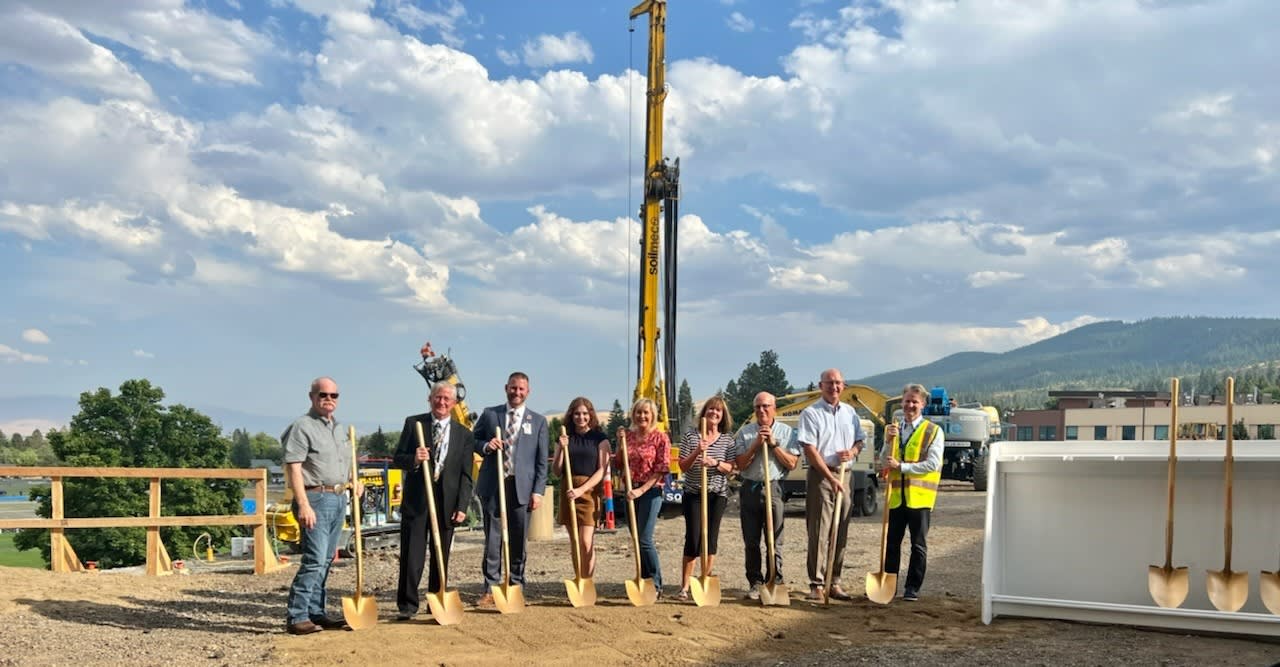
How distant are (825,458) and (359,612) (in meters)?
3.76

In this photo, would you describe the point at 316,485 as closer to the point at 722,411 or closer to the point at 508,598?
the point at 508,598

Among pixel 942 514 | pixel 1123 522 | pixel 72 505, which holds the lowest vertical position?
pixel 72 505

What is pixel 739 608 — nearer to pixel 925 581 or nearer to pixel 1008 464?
pixel 1008 464

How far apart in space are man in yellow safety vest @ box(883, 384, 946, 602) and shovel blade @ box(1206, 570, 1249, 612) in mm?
2090

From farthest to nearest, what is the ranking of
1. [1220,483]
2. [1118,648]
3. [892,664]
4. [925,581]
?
[925,581], [1220,483], [1118,648], [892,664]

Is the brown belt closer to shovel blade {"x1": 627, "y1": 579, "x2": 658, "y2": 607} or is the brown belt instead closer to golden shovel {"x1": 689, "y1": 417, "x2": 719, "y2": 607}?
shovel blade {"x1": 627, "y1": 579, "x2": 658, "y2": 607}

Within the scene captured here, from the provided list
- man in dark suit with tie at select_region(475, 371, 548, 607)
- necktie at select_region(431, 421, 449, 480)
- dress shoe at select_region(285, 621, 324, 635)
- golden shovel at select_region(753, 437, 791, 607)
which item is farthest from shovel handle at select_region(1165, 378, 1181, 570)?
dress shoe at select_region(285, 621, 324, 635)

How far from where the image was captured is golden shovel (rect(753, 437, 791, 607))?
9086 millimetres

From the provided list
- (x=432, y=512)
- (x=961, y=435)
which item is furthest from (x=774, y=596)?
(x=961, y=435)

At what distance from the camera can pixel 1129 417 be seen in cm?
9788

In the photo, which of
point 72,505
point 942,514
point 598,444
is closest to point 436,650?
point 598,444

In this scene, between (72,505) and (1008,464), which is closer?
(1008,464)

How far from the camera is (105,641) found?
803cm

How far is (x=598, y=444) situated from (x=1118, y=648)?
156 inches
